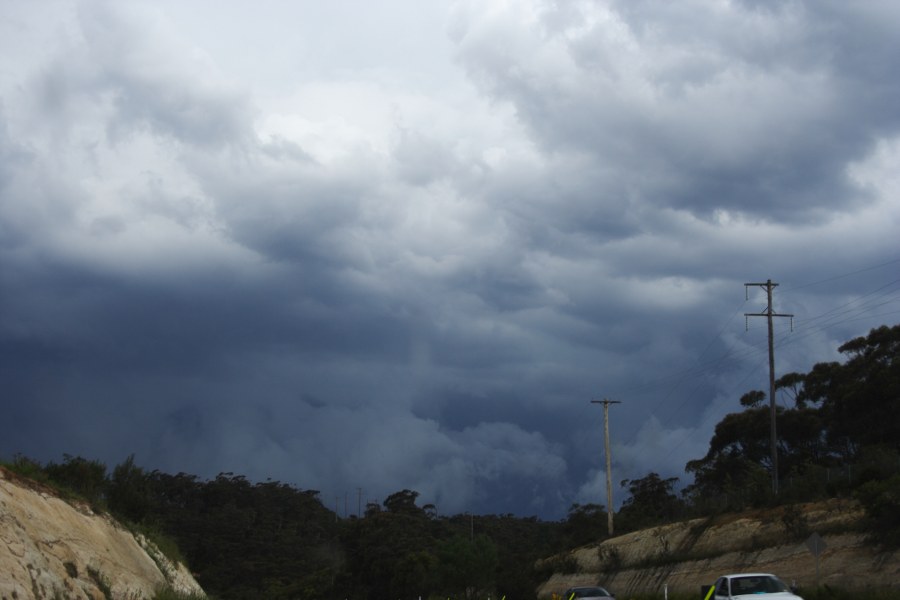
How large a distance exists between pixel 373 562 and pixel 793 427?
4198cm

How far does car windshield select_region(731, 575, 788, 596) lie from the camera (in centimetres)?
2422

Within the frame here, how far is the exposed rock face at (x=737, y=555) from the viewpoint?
39250 millimetres

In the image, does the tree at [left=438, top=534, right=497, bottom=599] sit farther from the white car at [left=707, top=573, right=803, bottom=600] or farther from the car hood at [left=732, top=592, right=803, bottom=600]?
the car hood at [left=732, top=592, right=803, bottom=600]

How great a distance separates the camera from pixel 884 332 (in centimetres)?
7169

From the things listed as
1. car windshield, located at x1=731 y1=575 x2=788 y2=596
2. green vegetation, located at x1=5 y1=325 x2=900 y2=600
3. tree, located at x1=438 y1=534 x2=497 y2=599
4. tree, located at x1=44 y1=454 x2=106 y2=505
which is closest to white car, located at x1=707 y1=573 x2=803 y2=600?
car windshield, located at x1=731 y1=575 x2=788 y2=596

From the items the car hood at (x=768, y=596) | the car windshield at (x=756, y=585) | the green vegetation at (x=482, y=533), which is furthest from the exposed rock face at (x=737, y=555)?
the car hood at (x=768, y=596)

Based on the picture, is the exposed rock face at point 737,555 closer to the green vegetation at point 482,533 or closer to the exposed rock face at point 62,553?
the green vegetation at point 482,533

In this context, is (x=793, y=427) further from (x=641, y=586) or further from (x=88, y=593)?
(x=88, y=593)

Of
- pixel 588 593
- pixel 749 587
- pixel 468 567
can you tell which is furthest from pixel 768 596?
pixel 468 567

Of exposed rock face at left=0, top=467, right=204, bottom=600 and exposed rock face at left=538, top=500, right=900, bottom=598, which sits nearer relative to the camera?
exposed rock face at left=0, top=467, right=204, bottom=600

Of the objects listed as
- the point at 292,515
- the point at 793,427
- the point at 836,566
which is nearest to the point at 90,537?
the point at 836,566

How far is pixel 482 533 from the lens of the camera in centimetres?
9694

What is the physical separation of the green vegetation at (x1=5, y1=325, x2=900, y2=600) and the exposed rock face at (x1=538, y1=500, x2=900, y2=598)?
598 mm

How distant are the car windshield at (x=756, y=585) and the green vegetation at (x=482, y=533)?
11065mm
